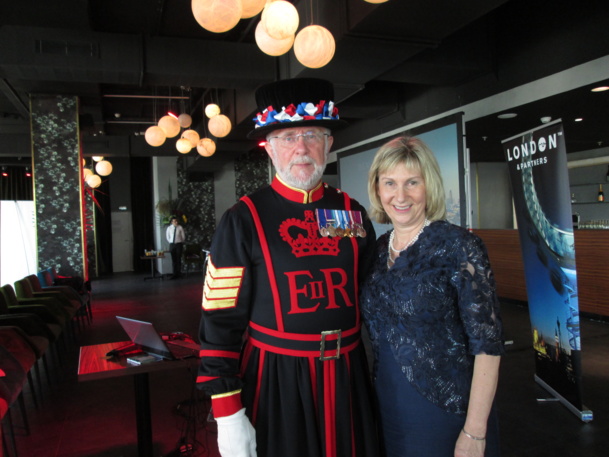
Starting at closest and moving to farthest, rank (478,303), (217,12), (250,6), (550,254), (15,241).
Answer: (478,303)
(217,12)
(250,6)
(550,254)
(15,241)

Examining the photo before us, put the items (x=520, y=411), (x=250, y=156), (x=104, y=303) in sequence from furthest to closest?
(x=250, y=156)
(x=104, y=303)
(x=520, y=411)

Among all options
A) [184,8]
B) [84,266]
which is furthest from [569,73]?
[84,266]

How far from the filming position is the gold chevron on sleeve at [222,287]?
141cm

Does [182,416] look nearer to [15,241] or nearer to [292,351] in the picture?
[292,351]

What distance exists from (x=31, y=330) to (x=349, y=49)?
12.6 feet

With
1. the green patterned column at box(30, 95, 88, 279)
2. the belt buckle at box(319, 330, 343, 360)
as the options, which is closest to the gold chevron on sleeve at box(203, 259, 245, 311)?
the belt buckle at box(319, 330, 343, 360)

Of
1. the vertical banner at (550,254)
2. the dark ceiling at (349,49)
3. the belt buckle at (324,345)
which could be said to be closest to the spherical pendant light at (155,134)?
the dark ceiling at (349,49)

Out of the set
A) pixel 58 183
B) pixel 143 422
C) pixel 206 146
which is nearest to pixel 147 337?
pixel 143 422

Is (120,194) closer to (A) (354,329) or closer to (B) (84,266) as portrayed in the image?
(B) (84,266)

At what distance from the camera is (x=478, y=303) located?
1329 mm

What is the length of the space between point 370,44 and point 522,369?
10.7 ft

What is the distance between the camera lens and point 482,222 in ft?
41.7

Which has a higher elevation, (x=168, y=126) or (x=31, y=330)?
(x=168, y=126)

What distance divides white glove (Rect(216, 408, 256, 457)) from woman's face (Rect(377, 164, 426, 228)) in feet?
2.55
